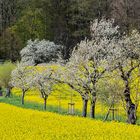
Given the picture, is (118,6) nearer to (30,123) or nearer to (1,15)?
(1,15)

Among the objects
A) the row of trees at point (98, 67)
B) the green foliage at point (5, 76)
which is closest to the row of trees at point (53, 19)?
the green foliage at point (5, 76)

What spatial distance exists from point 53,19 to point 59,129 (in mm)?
85057

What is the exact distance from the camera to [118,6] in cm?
9062

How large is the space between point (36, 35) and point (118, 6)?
62.8 feet

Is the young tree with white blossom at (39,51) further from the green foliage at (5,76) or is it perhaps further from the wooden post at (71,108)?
the wooden post at (71,108)

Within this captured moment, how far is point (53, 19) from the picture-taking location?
108688mm

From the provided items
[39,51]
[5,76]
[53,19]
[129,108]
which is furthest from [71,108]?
[53,19]

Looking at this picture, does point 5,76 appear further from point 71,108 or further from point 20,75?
point 71,108

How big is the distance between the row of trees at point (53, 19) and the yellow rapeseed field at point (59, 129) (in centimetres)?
6173

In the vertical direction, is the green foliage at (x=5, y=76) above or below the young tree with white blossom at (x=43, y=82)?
above

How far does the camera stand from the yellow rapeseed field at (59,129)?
72.8 ft

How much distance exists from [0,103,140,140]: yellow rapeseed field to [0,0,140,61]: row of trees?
203 ft

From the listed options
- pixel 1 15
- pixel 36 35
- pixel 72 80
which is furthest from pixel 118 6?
pixel 72 80

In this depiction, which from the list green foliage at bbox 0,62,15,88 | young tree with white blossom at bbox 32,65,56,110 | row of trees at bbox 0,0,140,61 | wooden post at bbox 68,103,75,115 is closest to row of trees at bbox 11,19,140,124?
young tree with white blossom at bbox 32,65,56,110
